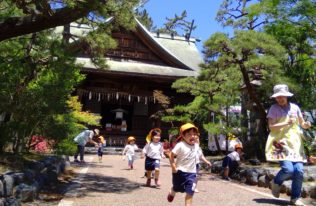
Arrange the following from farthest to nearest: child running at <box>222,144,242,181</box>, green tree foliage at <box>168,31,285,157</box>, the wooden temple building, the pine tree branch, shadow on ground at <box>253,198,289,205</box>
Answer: the wooden temple building, child running at <box>222,144,242,181</box>, green tree foliage at <box>168,31,285,157</box>, the pine tree branch, shadow on ground at <box>253,198,289,205</box>

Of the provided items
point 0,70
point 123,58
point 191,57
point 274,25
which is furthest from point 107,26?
point 191,57

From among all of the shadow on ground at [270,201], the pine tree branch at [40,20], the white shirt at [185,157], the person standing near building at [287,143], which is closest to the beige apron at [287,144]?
the person standing near building at [287,143]

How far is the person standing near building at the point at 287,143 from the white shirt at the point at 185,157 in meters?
1.27

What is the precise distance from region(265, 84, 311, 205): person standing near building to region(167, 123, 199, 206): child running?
1.30m

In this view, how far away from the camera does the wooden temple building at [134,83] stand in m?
21.8

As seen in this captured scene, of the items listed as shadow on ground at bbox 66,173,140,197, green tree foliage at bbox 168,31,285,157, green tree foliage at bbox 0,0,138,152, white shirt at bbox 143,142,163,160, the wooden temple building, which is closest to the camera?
shadow on ground at bbox 66,173,140,197

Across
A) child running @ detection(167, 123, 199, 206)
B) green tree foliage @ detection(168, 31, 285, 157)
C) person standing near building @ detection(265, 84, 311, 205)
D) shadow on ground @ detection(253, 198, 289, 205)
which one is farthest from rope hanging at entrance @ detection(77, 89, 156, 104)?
child running @ detection(167, 123, 199, 206)

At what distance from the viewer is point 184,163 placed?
6.03 metres

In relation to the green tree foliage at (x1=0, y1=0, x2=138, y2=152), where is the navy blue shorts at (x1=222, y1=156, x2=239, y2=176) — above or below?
below

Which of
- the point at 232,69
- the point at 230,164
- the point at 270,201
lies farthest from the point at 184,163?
the point at 232,69

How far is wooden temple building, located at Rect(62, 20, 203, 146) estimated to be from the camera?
21750 mm

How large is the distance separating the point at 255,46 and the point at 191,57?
1658 centimetres

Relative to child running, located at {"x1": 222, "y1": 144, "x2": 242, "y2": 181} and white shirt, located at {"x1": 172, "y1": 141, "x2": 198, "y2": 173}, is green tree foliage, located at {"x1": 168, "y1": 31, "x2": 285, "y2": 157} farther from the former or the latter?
white shirt, located at {"x1": 172, "y1": 141, "x2": 198, "y2": 173}

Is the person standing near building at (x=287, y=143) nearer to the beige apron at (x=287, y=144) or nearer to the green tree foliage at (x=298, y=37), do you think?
the beige apron at (x=287, y=144)
